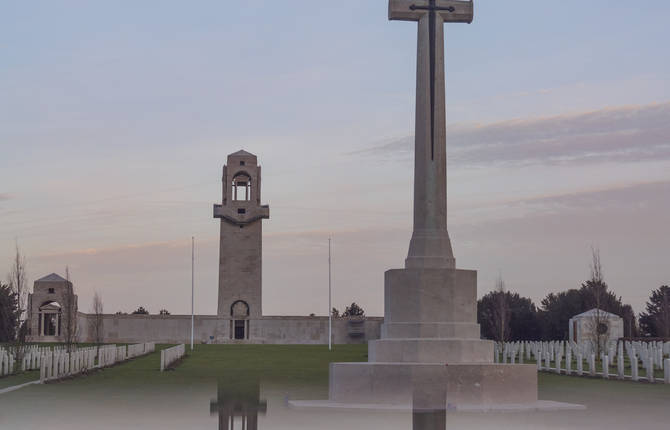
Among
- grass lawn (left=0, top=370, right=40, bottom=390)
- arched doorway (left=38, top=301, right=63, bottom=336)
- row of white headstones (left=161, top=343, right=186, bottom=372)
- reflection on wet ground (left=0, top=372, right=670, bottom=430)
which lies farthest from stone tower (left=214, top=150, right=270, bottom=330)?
reflection on wet ground (left=0, top=372, right=670, bottom=430)

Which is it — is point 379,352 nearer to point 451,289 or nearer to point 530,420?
point 451,289

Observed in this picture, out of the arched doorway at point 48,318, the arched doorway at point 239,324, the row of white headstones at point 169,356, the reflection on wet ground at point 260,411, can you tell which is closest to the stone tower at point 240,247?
the arched doorway at point 239,324

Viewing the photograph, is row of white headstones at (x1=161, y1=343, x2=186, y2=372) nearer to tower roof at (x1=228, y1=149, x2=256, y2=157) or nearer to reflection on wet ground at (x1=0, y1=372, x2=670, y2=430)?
reflection on wet ground at (x1=0, y1=372, x2=670, y2=430)

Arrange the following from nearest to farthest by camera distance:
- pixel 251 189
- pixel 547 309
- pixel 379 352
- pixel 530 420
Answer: pixel 530 420, pixel 379 352, pixel 251 189, pixel 547 309

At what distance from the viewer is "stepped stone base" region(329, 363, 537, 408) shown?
15.9 m

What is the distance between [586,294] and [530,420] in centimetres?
6852

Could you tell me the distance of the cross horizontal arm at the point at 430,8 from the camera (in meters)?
18.8

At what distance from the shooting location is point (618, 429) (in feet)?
40.8

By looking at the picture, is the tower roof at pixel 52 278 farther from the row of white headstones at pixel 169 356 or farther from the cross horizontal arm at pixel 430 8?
the cross horizontal arm at pixel 430 8

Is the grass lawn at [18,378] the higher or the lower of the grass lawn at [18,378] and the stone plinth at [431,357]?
the lower

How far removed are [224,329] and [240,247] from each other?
6.85 metres

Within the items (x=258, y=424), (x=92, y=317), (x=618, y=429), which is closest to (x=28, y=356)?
(x=258, y=424)

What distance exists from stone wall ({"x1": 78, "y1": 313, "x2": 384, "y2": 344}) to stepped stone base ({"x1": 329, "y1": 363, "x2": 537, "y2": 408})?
54867 millimetres

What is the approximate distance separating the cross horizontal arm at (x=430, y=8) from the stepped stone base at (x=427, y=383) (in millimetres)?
7402
